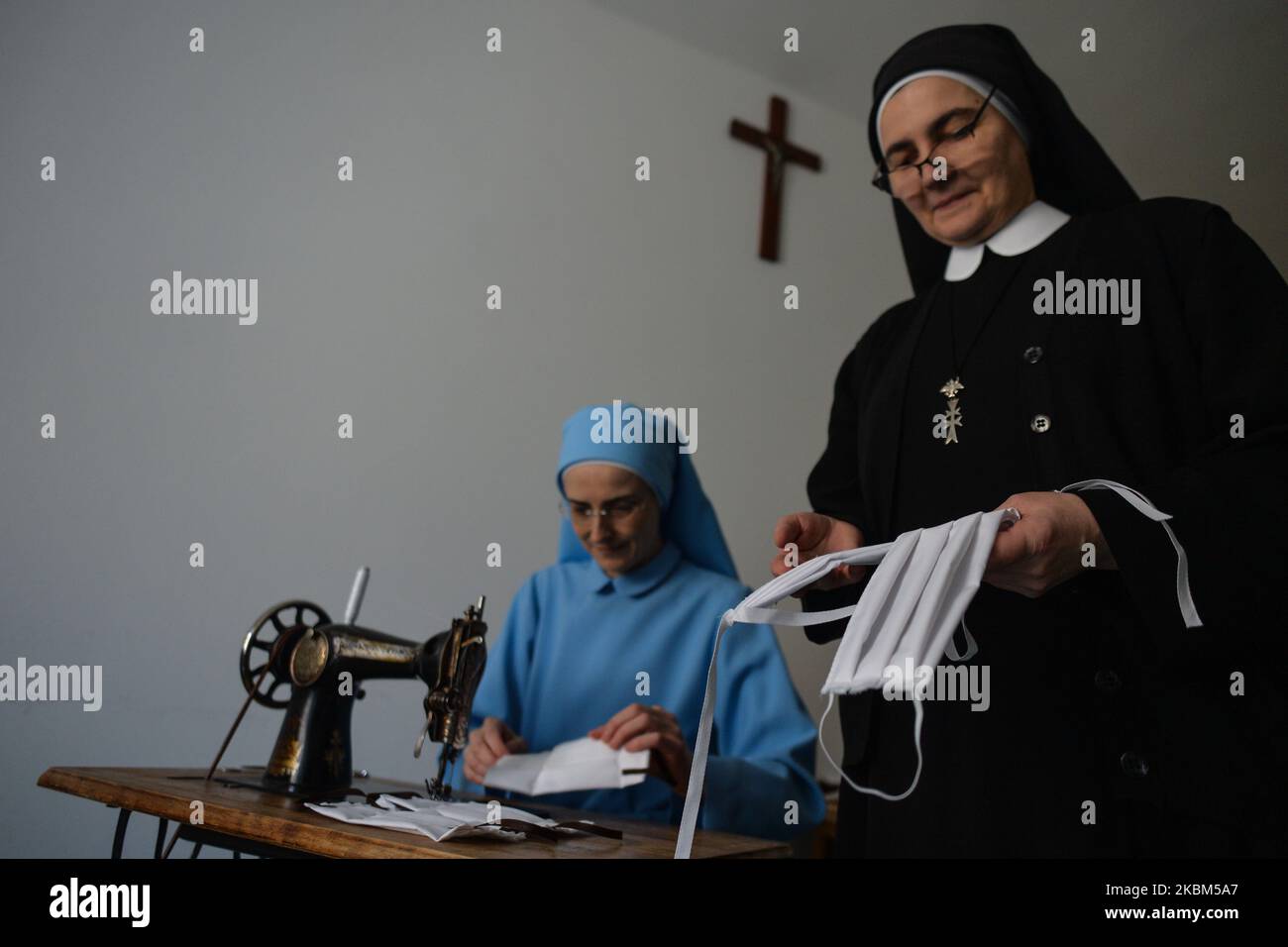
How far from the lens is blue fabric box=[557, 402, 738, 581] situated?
3.01 metres

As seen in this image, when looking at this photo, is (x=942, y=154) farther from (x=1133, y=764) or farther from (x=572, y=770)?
(x=572, y=770)

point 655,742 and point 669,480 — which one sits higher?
point 669,480

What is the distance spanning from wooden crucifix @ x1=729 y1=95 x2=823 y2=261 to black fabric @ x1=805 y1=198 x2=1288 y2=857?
3.12 metres

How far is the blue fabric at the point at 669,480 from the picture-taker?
3.01m

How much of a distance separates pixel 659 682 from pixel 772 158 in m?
3.01

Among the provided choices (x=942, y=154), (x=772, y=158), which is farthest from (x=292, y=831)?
(x=772, y=158)

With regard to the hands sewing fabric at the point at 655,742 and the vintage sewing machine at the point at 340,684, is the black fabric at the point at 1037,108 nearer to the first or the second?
the hands sewing fabric at the point at 655,742

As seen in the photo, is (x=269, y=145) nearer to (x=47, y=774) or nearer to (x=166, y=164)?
(x=166, y=164)

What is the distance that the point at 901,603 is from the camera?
1131 millimetres

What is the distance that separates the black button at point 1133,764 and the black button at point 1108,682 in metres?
0.09

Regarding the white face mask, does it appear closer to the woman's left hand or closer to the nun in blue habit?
the woman's left hand

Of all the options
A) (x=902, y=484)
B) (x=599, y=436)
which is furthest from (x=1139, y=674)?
(x=599, y=436)

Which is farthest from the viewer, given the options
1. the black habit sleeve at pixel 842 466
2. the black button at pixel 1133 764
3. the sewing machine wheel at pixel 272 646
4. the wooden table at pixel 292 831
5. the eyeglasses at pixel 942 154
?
the sewing machine wheel at pixel 272 646

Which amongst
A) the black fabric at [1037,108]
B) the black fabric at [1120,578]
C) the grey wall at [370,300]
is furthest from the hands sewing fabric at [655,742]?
the grey wall at [370,300]
